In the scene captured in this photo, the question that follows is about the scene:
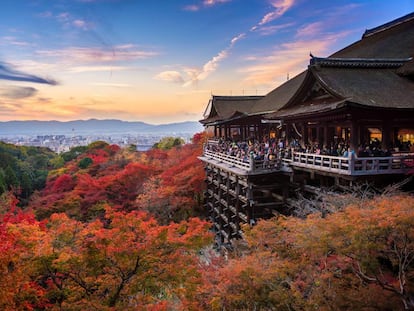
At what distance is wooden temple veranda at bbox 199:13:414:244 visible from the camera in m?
12.3

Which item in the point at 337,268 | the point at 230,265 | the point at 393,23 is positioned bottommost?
the point at 230,265

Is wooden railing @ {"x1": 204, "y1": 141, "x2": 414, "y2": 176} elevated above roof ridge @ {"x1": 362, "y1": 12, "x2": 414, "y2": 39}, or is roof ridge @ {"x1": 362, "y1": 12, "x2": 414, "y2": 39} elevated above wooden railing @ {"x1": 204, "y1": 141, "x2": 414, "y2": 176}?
roof ridge @ {"x1": 362, "y1": 12, "x2": 414, "y2": 39}

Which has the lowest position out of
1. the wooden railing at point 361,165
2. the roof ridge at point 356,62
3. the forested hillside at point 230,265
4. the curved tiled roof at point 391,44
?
the forested hillside at point 230,265

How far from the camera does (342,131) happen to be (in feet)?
55.2

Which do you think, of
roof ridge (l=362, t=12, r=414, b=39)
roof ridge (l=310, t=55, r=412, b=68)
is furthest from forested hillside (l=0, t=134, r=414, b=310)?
roof ridge (l=362, t=12, r=414, b=39)

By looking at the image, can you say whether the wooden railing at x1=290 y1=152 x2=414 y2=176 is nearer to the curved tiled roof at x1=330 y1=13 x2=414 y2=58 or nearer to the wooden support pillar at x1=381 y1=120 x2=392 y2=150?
→ the wooden support pillar at x1=381 y1=120 x2=392 y2=150

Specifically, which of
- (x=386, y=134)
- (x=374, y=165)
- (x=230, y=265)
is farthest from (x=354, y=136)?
(x=230, y=265)

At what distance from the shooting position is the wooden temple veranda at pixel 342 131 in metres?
12.3

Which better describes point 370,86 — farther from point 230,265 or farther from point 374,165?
point 230,265

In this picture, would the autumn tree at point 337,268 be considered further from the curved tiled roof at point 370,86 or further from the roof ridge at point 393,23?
the roof ridge at point 393,23

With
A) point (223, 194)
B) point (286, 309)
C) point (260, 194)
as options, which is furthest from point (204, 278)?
point (223, 194)

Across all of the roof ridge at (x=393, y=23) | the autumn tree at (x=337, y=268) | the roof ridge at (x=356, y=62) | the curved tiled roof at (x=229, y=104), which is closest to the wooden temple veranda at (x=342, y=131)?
the roof ridge at (x=356, y=62)

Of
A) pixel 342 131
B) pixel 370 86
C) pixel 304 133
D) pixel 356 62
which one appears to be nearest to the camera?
pixel 370 86

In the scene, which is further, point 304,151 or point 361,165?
point 304,151
